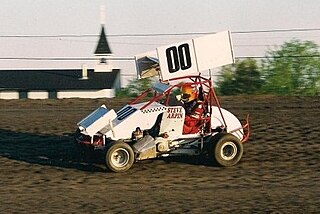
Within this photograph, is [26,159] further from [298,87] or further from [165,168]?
[298,87]

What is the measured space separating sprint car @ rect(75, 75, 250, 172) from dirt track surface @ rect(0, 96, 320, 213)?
0.27 meters

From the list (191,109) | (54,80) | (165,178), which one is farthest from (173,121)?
(54,80)

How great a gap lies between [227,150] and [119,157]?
181 cm

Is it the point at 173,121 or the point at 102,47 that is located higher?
the point at 102,47

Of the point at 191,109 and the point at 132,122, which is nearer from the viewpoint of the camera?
the point at 132,122

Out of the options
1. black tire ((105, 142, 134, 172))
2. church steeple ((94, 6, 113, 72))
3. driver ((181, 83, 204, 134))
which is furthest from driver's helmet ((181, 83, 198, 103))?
church steeple ((94, 6, 113, 72))

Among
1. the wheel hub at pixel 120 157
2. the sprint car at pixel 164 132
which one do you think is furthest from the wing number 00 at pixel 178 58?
the wheel hub at pixel 120 157

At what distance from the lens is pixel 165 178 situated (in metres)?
15.4

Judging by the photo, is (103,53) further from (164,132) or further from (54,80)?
(164,132)

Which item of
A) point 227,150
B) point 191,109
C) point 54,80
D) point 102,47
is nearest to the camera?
point 227,150

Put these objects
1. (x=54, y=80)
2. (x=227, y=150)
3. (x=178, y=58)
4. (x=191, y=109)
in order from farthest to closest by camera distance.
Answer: (x=54, y=80) → (x=191, y=109) → (x=178, y=58) → (x=227, y=150)

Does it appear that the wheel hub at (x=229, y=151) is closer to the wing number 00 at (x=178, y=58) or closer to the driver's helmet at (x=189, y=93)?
the driver's helmet at (x=189, y=93)

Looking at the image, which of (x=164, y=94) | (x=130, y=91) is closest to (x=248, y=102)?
(x=164, y=94)

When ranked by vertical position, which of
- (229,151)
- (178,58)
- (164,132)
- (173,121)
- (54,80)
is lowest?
(229,151)
